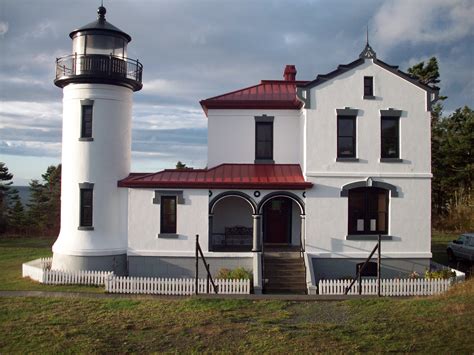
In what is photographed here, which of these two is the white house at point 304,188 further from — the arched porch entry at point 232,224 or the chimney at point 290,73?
the chimney at point 290,73

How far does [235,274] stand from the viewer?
57.0ft

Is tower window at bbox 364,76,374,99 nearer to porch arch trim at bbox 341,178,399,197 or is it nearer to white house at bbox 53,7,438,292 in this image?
white house at bbox 53,7,438,292

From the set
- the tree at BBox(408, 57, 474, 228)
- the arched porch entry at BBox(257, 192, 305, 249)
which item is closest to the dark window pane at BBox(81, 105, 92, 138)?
the arched porch entry at BBox(257, 192, 305, 249)

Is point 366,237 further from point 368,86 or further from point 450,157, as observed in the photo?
point 450,157

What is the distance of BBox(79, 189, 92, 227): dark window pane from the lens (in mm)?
19391

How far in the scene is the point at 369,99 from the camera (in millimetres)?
19141

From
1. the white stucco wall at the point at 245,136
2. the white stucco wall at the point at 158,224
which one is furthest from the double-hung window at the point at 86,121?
the white stucco wall at the point at 245,136

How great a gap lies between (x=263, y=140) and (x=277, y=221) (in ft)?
12.2

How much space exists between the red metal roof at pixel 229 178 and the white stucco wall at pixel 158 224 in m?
0.41

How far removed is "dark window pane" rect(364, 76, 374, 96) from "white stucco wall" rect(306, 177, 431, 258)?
11.8 feet

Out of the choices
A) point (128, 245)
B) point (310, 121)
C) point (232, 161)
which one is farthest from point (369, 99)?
point (128, 245)

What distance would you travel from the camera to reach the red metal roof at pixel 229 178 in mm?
18875

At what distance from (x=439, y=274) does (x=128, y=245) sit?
12.3m

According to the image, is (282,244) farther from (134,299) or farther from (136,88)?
(136,88)
